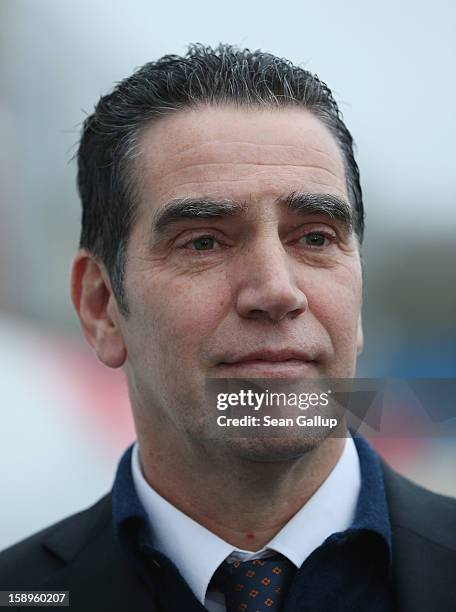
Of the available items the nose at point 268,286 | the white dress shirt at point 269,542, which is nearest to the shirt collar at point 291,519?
the white dress shirt at point 269,542

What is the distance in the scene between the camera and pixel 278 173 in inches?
69.2

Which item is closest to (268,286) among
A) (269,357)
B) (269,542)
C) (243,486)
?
(269,357)

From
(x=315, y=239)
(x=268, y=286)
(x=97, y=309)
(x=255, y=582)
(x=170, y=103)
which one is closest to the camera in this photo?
(x=268, y=286)

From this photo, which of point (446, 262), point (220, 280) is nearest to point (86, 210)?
point (220, 280)

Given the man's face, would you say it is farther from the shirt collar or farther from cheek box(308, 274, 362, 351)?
the shirt collar

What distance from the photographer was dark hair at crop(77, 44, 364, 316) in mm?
1935

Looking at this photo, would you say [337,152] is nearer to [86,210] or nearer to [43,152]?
[86,210]

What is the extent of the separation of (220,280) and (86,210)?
2.23 feet

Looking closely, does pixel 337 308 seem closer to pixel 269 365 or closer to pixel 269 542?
pixel 269 365

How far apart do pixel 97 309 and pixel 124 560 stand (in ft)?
2.12

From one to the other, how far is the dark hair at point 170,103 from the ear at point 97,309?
0.05m

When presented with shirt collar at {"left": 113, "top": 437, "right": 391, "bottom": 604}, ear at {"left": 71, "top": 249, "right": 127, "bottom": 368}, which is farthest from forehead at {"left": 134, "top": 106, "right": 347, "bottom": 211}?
shirt collar at {"left": 113, "top": 437, "right": 391, "bottom": 604}

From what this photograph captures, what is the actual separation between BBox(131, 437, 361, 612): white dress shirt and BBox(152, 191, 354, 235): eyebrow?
58 cm

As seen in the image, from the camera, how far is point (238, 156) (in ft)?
5.82
